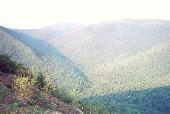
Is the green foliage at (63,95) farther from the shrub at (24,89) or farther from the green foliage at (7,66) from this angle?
the shrub at (24,89)

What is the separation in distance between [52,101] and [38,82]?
8899 millimetres

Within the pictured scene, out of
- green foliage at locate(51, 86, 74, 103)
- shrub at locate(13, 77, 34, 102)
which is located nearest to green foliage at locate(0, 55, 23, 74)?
green foliage at locate(51, 86, 74, 103)

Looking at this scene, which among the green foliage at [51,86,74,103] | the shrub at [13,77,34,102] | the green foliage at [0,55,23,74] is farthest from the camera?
the green foliage at [51,86,74,103]

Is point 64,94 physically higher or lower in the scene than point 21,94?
lower

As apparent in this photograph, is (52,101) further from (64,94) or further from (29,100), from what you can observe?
(64,94)

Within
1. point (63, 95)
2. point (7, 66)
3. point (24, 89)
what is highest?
point (24, 89)

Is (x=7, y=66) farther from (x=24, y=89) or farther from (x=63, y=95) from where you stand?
(x=24, y=89)

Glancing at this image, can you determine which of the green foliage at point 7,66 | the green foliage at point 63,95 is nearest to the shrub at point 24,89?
the green foliage at point 63,95

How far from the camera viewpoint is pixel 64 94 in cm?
5491

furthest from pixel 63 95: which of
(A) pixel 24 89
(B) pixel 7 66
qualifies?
(A) pixel 24 89

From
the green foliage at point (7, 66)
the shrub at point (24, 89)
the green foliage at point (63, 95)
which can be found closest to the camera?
the shrub at point (24, 89)

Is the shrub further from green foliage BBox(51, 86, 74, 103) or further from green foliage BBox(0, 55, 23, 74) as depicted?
green foliage BBox(0, 55, 23, 74)

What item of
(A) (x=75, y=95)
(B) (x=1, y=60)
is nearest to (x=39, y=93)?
(B) (x=1, y=60)

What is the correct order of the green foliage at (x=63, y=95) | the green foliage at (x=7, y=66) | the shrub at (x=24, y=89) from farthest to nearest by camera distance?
1. the green foliage at (x=63, y=95)
2. the green foliage at (x=7, y=66)
3. the shrub at (x=24, y=89)
